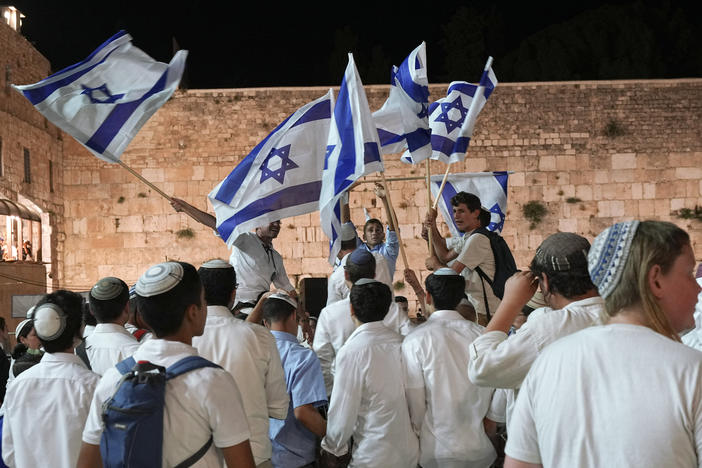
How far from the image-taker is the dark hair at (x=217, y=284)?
3.40 m

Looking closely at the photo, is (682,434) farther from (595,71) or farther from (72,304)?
(595,71)

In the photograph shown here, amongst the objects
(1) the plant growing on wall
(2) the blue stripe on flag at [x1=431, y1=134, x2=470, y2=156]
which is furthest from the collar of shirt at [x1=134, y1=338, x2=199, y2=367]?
(1) the plant growing on wall

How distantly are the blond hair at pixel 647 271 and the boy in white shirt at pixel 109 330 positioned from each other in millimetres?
2290

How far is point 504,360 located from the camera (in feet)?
7.57

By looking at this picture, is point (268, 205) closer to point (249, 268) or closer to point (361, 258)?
point (249, 268)

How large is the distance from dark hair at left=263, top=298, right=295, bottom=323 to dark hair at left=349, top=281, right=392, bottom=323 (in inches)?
19.1

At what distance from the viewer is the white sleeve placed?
231 centimetres

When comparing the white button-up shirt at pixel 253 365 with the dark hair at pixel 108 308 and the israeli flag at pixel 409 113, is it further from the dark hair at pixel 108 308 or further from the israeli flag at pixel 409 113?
the israeli flag at pixel 409 113

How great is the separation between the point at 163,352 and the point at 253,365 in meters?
0.94

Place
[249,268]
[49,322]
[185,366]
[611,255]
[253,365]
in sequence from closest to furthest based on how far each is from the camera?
[611,255] → [185,366] → [49,322] → [253,365] → [249,268]

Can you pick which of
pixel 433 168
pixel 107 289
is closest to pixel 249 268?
pixel 107 289

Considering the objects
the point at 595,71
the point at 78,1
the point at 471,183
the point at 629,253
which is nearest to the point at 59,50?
the point at 78,1

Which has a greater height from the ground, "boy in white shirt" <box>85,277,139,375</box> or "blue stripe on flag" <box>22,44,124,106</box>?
"blue stripe on flag" <box>22,44,124,106</box>

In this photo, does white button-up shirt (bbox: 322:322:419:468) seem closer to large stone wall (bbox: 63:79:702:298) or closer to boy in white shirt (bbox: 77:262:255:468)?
boy in white shirt (bbox: 77:262:255:468)
